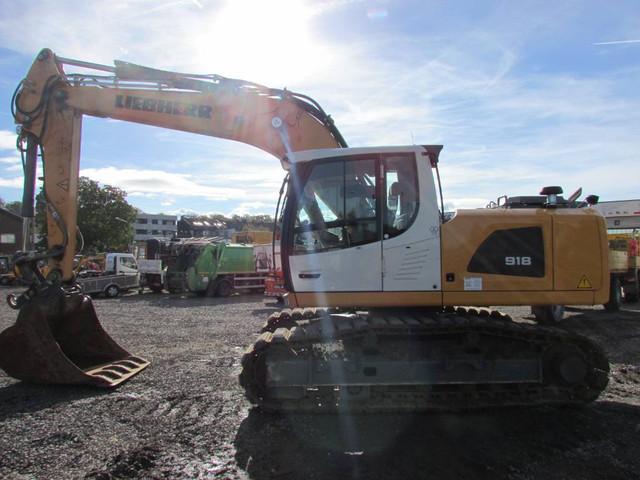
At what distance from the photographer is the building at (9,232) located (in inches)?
2020

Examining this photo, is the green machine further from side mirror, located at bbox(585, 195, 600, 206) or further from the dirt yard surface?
side mirror, located at bbox(585, 195, 600, 206)

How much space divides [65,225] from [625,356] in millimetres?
9199

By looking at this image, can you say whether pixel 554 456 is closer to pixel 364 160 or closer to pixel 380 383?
pixel 380 383

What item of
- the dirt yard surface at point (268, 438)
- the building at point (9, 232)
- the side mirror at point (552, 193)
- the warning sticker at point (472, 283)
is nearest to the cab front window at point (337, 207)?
the warning sticker at point (472, 283)

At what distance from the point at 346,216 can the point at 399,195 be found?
0.65 metres

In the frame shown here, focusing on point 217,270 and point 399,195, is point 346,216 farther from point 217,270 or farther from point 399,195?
point 217,270

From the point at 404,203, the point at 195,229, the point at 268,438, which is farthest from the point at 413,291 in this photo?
the point at 195,229

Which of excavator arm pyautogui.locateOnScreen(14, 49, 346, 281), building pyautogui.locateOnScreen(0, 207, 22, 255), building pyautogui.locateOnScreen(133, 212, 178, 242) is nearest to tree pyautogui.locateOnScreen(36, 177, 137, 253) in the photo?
building pyautogui.locateOnScreen(0, 207, 22, 255)

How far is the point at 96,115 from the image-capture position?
7.17 meters

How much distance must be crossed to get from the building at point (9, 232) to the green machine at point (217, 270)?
1539 inches

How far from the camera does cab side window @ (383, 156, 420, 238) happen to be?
5.41 metres

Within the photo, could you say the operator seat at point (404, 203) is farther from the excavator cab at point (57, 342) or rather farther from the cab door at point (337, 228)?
the excavator cab at point (57, 342)

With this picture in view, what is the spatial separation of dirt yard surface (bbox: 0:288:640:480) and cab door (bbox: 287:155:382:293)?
1.54m

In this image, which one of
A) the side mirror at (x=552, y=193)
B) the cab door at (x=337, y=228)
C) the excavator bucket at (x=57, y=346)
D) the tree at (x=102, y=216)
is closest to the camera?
the cab door at (x=337, y=228)
